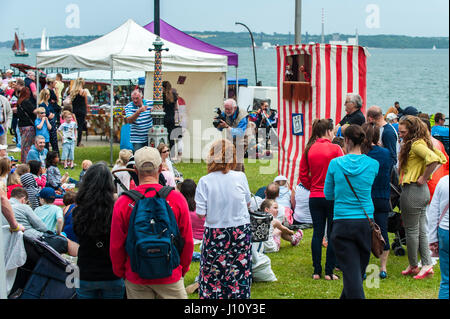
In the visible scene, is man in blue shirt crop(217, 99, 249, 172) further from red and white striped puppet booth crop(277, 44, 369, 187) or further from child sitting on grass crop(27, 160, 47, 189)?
child sitting on grass crop(27, 160, 47, 189)

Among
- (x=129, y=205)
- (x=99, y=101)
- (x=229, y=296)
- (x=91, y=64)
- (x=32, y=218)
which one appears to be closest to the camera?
(x=129, y=205)

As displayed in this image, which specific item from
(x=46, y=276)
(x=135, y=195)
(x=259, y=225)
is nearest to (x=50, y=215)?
(x=46, y=276)

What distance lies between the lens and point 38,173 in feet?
30.0

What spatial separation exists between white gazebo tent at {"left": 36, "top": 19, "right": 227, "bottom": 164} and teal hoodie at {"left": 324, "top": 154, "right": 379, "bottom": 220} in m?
8.26

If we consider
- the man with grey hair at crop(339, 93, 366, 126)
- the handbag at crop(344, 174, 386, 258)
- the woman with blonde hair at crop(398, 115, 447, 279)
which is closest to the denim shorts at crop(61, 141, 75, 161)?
the man with grey hair at crop(339, 93, 366, 126)

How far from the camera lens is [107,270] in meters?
4.25

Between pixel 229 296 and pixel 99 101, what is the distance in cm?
2265

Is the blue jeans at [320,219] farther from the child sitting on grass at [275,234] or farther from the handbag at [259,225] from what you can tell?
the child sitting on grass at [275,234]

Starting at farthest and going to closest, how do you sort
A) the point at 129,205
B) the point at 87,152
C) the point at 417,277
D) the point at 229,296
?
the point at 87,152, the point at 417,277, the point at 229,296, the point at 129,205

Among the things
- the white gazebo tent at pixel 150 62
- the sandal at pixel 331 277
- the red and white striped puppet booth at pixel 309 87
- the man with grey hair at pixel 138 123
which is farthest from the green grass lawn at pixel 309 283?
the white gazebo tent at pixel 150 62

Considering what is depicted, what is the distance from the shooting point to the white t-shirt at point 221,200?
4.99 metres
